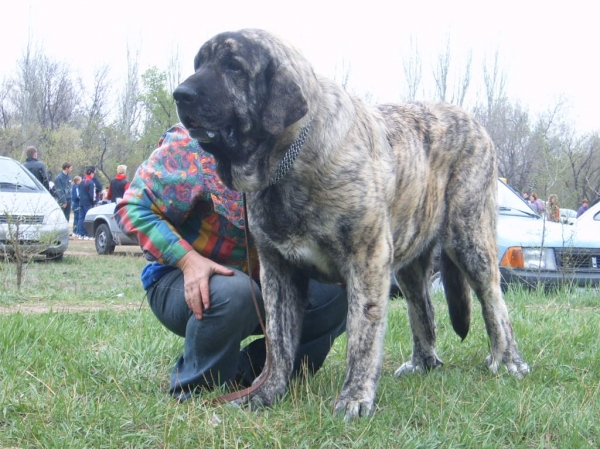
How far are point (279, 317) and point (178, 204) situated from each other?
66 cm

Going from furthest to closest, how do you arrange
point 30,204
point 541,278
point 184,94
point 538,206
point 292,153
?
1. point 538,206
2. point 30,204
3. point 541,278
4. point 292,153
5. point 184,94

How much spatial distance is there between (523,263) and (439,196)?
127 inches

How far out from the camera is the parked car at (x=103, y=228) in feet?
44.2

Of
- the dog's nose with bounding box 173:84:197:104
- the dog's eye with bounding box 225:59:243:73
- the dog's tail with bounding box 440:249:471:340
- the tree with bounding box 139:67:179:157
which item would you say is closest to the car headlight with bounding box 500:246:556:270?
the dog's tail with bounding box 440:249:471:340

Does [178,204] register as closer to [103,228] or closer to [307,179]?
[307,179]

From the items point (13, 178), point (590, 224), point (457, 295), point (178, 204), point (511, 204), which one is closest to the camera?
point (178, 204)

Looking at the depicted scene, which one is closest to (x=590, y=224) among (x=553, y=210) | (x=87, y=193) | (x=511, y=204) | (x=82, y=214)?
(x=553, y=210)

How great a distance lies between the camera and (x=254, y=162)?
271 centimetres

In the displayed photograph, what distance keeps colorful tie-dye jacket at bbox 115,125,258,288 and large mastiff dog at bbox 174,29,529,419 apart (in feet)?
0.68

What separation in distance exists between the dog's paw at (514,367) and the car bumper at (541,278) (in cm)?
284

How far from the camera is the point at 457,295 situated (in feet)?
12.5

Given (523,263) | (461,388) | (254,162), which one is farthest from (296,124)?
(523,263)

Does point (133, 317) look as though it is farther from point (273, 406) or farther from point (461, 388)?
point (461, 388)

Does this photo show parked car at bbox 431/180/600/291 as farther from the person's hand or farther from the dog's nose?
the dog's nose
